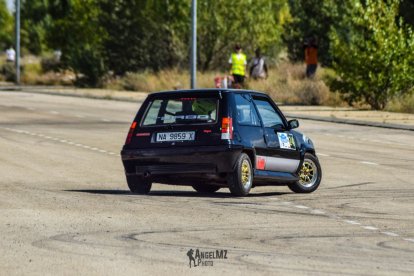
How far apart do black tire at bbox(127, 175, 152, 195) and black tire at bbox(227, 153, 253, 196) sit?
124 centimetres

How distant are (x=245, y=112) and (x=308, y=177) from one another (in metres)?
1.49

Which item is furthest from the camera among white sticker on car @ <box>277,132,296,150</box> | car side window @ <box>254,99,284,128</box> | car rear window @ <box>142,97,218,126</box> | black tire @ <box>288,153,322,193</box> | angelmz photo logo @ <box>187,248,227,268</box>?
black tire @ <box>288,153,322,193</box>

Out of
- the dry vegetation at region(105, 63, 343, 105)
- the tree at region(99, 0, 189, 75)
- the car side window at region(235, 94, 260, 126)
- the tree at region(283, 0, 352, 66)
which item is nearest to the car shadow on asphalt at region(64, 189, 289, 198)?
the car side window at region(235, 94, 260, 126)

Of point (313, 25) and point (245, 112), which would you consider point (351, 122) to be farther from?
point (313, 25)

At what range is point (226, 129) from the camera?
15.9 m

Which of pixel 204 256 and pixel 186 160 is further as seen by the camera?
pixel 186 160

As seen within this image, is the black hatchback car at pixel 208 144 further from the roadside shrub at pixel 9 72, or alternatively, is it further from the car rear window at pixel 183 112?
the roadside shrub at pixel 9 72

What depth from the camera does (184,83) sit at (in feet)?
166

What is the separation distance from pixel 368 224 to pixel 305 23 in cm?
4588

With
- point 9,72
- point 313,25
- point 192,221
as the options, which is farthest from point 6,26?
point 192,221

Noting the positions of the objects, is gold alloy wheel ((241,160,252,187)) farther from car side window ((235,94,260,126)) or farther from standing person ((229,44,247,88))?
standing person ((229,44,247,88))

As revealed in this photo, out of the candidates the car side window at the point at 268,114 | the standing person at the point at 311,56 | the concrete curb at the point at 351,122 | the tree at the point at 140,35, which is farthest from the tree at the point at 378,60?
the car side window at the point at 268,114

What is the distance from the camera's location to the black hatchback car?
51.9 ft

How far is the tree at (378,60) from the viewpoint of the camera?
38.0m
